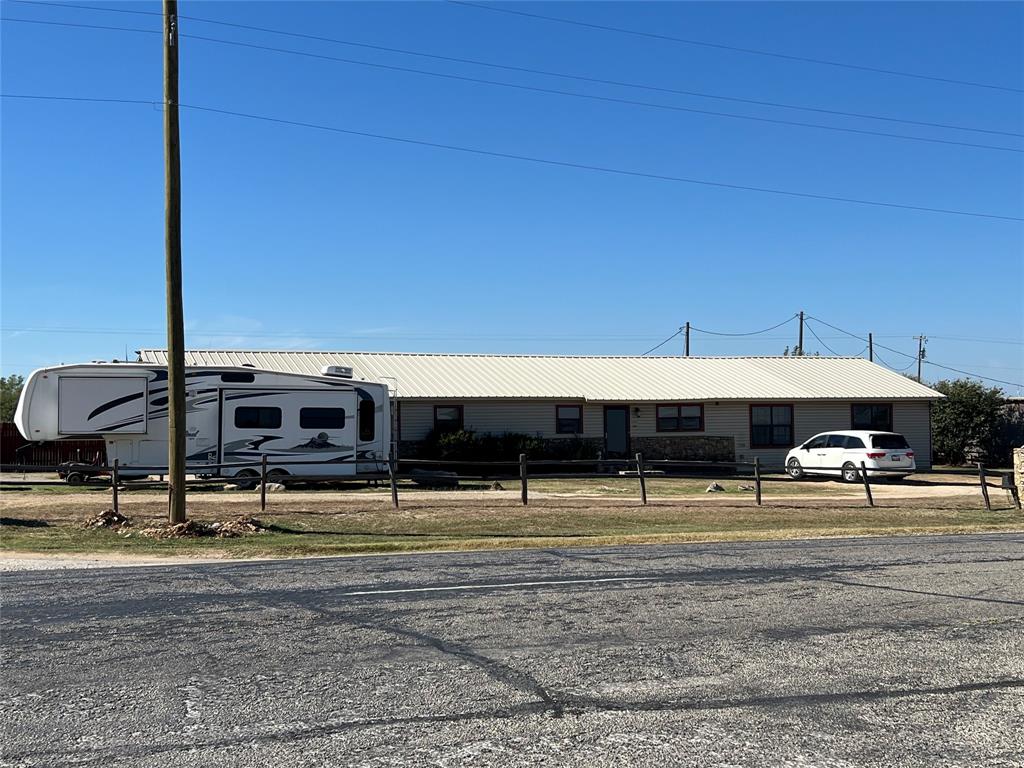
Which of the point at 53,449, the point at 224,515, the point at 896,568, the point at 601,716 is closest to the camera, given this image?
the point at 601,716

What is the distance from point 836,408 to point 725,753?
34.3 metres

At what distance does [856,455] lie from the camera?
31.5 meters

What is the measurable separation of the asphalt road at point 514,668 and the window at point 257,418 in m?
13.9

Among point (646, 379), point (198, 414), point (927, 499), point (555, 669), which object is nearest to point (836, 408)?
point (646, 379)

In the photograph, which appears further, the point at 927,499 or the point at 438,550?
the point at 927,499

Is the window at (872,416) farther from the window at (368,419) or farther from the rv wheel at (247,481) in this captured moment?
the rv wheel at (247,481)

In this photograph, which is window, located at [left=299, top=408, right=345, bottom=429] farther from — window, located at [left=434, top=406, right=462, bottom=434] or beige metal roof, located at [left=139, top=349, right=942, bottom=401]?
window, located at [left=434, top=406, right=462, bottom=434]

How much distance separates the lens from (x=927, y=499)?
84.6 feet

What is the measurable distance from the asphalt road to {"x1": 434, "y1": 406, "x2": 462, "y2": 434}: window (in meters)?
22.1

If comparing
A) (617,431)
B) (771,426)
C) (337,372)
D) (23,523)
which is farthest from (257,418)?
(771,426)

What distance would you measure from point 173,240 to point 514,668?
38.0ft

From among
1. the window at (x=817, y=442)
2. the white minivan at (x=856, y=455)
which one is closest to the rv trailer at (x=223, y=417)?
the white minivan at (x=856, y=455)

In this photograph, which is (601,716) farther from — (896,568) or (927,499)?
(927,499)

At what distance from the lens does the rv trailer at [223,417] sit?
78.0 feet
